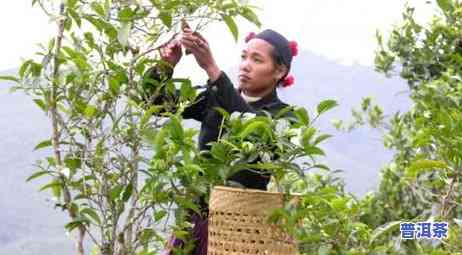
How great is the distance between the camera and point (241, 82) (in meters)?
1.88

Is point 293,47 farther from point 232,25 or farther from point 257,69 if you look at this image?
point 232,25

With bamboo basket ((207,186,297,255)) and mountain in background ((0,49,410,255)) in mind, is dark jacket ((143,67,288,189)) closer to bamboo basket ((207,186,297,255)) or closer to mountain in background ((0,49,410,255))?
bamboo basket ((207,186,297,255))

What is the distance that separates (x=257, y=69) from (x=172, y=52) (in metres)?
0.33

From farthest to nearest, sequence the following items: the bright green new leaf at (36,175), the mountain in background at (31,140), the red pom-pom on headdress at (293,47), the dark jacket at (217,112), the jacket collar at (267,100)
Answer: the mountain in background at (31,140) < the red pom-pom on headdress at (293,47) < the jacket collar at (267,100) < the dark jacket at (217,112) < the bright green new leaf at (36,175)

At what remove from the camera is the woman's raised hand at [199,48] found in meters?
1.56

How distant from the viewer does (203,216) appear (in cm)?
173

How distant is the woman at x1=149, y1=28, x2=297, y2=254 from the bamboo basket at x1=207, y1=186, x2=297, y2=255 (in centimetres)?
9

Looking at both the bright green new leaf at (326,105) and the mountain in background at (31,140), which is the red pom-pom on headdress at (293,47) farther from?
the mountain in background at (31,140)

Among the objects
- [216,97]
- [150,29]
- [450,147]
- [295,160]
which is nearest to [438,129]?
[450,147]

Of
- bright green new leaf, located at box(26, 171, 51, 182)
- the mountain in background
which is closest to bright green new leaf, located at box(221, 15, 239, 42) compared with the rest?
bright green new leaf, located at box(26, 171, 51, 182)

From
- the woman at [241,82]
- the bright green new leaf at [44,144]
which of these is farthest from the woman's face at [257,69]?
the bright green new leaf at [44,144]

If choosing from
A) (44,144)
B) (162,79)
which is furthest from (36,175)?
(162,79)

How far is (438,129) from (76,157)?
71 centimetres

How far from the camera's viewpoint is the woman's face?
188 centimetres
